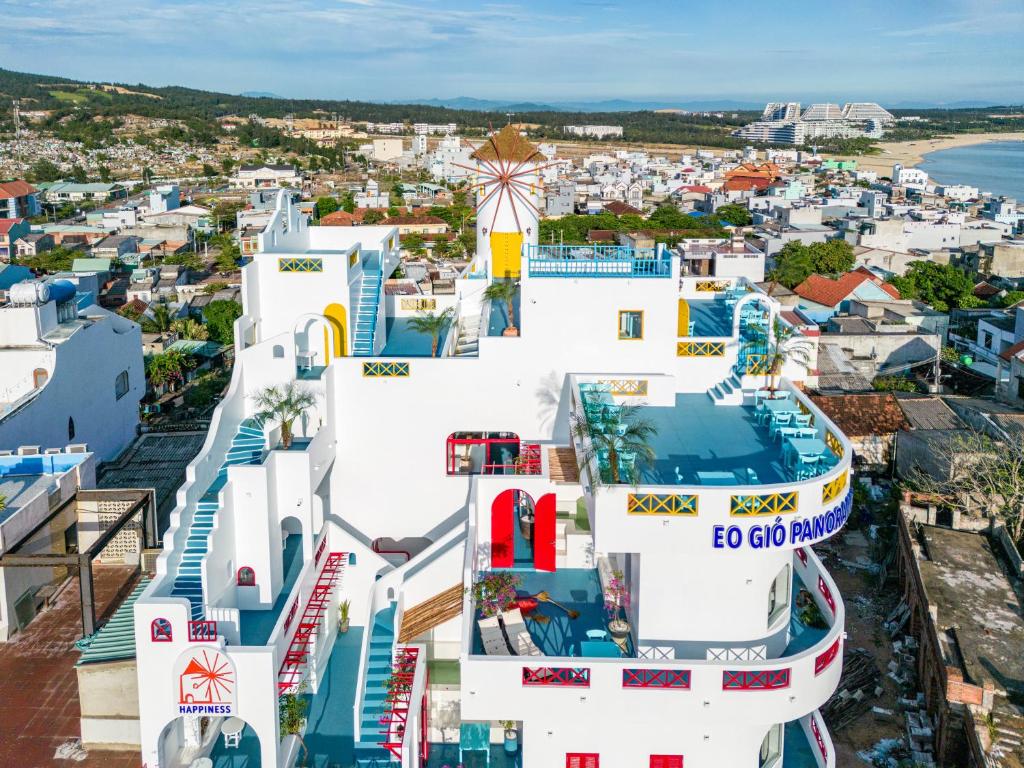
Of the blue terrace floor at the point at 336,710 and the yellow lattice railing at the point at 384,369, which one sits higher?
the yellow lattice railing at the point at 384,369

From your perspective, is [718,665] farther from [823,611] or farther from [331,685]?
[331,685]

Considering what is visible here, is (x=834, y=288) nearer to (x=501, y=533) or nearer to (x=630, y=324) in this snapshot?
(x=630, y=324)

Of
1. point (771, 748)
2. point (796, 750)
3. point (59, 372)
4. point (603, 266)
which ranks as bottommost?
point (796, 750)

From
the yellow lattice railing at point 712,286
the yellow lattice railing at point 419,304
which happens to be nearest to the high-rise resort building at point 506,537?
the yellow lattice railing at point 712,286

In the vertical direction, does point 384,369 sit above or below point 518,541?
above

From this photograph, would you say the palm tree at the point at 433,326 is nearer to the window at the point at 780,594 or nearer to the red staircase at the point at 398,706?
the red staircase at the point at 398,706

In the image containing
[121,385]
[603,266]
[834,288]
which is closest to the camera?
[603,266]

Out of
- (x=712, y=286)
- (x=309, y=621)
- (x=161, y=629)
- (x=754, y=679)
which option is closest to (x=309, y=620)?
(x=309, y=621)
